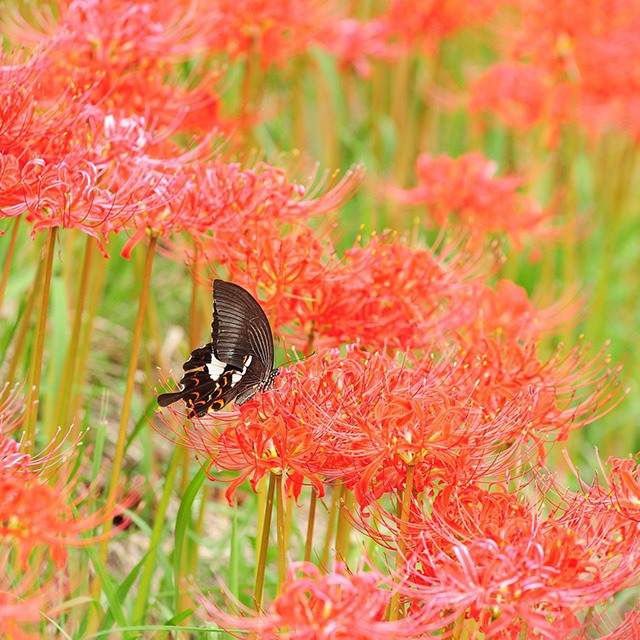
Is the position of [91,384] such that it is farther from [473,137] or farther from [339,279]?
[473,137]

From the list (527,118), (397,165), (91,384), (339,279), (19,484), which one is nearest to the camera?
(19,484)

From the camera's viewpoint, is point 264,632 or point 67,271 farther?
point 67,271

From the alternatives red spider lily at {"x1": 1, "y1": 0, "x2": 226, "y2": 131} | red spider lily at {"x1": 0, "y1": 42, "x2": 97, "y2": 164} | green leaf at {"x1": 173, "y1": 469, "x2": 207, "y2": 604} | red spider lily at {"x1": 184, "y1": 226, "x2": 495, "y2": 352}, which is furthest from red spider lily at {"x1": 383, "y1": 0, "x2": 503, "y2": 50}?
green leaf at {"x1": 173, "y1": 469, "x2": 207, "y2": 604}

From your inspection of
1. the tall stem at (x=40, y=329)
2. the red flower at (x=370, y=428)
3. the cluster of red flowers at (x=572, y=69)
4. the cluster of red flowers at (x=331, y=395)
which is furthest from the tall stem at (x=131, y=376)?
the cluster of red flowers at (x=572, y=69)

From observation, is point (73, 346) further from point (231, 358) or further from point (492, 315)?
point (492, 315)

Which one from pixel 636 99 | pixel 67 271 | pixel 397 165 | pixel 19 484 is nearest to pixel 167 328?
pixel 67 271

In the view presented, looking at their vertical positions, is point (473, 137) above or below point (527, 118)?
above
